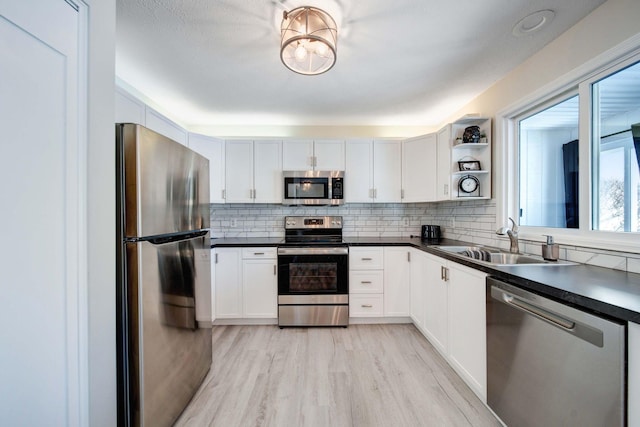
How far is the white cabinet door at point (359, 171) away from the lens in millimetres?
3092

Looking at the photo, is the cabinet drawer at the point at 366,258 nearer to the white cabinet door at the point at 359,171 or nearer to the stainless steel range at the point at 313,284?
the stainless steel range at the point at 313,284

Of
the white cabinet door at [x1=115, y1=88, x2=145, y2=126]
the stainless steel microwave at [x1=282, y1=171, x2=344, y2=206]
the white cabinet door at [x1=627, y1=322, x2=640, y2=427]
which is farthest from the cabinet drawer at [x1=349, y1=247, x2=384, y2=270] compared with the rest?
the white cabinet door at [x1=115, y1=88, x2=145, y2=126]

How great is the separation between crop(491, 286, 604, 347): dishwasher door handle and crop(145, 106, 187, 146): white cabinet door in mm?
2645

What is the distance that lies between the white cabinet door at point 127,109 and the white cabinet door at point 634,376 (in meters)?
2.60

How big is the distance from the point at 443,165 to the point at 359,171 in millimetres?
960

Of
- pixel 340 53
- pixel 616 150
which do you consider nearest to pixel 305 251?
pixel 340 53

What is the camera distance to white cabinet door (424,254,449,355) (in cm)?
204

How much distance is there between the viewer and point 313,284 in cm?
270

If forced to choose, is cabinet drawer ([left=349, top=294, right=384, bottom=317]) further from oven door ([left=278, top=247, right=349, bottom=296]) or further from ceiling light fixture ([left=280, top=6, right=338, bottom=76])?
ceiling light fixture ([left=280, top=6, right=338, bottom=76])

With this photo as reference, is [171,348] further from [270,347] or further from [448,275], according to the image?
[448,275]

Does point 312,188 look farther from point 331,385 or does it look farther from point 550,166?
point 550,166

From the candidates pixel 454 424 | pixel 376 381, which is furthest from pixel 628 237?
pixel 376 381

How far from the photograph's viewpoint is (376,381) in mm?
1844

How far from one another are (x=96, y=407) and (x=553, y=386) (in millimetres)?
1881
